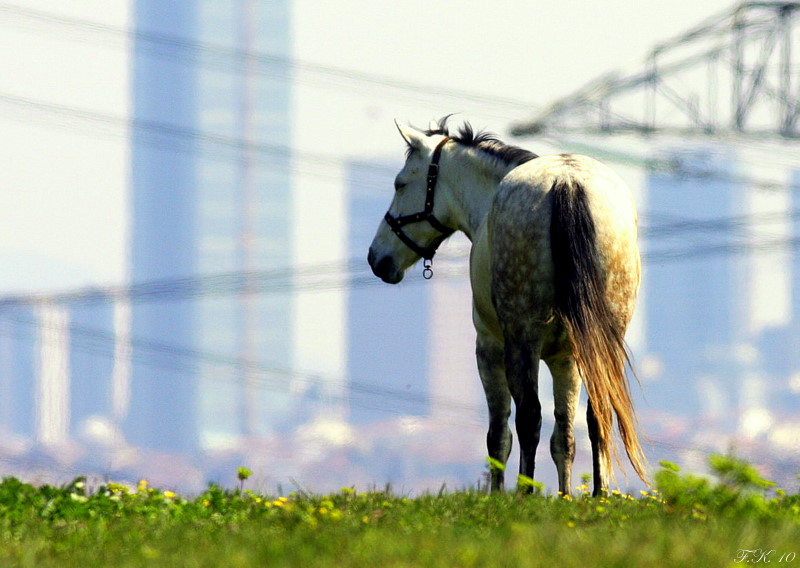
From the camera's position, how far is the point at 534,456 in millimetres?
9695

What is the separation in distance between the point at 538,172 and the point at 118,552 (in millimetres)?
4633

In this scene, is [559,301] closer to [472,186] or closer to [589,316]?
[589,316]

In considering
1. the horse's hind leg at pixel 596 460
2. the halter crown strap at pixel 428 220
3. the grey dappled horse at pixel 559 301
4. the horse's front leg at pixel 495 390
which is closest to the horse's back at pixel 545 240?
the grey dappled horse at pixel 559 301

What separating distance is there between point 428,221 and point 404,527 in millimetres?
5597

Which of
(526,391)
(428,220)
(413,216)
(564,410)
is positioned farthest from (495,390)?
(413,216)

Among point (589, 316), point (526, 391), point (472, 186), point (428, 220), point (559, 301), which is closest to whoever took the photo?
point (589, 316)

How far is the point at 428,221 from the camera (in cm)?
1207

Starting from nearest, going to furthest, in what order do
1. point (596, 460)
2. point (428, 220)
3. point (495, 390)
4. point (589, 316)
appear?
1. point (589, 316)
2. point (596, 460)
3. point (495, 390)
4. point (428, 220)

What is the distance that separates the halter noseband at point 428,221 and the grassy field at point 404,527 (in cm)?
366

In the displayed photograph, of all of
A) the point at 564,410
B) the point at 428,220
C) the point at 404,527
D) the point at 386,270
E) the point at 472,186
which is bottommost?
the point at 404,527

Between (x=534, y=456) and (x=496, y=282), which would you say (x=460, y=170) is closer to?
(x=496, y=282)

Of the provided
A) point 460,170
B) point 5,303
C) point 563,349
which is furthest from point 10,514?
point 5,303

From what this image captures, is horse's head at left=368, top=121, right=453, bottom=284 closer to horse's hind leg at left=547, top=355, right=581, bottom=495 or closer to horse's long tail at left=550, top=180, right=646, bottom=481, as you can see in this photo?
horse's hind leg at left=547, top=355, right=581, bottom=495

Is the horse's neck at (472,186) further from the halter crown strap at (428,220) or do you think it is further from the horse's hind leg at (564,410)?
the horse's hind leg at (564,410)
